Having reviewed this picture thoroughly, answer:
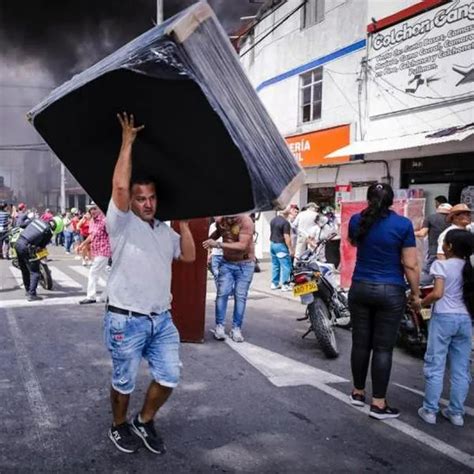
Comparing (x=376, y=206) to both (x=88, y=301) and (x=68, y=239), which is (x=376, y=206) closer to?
(x=88, y=301)

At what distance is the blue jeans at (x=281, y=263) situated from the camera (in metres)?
9.92

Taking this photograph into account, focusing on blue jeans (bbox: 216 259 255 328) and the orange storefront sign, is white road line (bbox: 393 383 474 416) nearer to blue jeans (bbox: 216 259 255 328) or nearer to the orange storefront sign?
blue jeans (bbox: 216 259 255 328)

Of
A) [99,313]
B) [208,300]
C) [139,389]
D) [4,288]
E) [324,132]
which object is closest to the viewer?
[139,389]

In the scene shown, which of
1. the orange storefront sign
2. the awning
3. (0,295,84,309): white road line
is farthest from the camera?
the orange storefront sign

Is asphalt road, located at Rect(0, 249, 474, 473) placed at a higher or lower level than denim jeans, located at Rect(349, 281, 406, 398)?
lower

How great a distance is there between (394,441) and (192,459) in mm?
1346

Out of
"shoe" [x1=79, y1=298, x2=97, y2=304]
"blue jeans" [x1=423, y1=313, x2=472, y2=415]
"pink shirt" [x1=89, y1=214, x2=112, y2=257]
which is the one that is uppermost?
"pink shirt" [x1=89, y1=214, x2=112, y2=257]

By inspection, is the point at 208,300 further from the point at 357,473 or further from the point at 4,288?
the point at 357,473

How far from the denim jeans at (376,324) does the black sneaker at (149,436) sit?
1.61 metres

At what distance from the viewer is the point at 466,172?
33.2ft

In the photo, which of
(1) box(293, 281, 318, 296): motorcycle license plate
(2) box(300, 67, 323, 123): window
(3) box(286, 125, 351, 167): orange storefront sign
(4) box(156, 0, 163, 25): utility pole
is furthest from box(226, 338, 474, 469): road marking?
(4) box(156, 0, 163, 25): utility pole

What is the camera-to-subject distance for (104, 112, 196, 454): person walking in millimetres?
2990

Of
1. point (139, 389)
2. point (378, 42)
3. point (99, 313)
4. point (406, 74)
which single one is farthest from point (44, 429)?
point (378, 42)

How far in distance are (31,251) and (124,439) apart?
6.04 metres
